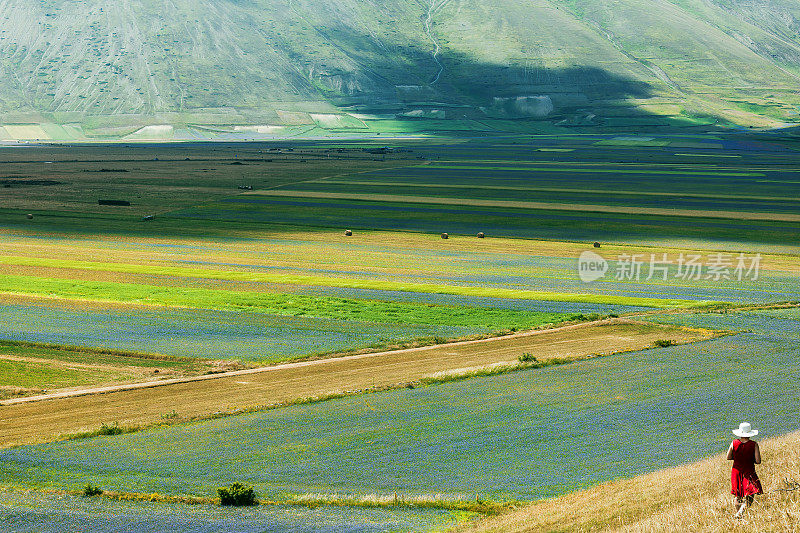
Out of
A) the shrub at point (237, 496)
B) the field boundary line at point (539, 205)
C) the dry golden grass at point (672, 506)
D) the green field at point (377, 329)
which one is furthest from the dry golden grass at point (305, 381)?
the field boundary line at point (539, 205)

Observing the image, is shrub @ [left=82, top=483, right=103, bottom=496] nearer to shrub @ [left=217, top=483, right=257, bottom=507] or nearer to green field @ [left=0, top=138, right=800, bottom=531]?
green field @ [left=0, top=138, right=800, bottom=531]

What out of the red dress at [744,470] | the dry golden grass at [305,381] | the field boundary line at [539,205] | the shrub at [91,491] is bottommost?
the shrub at [91,491]

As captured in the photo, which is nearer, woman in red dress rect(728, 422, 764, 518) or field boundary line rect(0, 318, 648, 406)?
woman in red dress rect(728, 422, 764, 518)

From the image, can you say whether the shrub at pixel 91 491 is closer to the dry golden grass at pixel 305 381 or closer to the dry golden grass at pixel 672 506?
the dry golden grass at pixel 305 381

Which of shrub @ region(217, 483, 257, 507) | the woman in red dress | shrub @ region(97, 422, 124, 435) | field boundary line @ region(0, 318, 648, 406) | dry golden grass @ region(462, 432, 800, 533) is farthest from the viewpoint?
field boundary line @ region(0, 318, 648, 406)

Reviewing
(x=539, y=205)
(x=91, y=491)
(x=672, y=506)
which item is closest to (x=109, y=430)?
(x=91, y=491)

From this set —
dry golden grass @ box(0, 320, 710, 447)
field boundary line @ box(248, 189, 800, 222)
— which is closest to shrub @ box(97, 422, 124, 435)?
dry golden grass @ box(0, 320, 710, 447)
